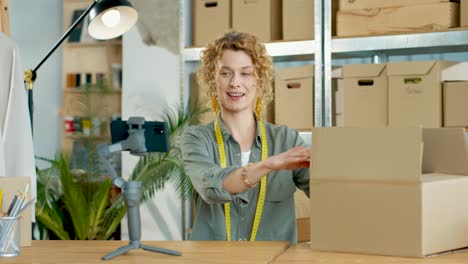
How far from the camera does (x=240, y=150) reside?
2549 mm

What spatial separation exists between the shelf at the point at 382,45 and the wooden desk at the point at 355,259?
227 centimetres

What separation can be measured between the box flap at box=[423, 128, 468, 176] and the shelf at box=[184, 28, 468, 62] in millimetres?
2043

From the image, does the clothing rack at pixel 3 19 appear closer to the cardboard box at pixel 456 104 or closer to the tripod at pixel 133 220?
the tripod at pixel 133 220

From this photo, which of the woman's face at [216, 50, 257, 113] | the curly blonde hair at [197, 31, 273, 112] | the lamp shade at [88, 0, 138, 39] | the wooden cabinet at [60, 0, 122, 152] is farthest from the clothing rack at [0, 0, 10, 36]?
the wooden cabinet at [60, 0, 122, 152]

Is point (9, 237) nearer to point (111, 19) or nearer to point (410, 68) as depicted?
point (111, 19)

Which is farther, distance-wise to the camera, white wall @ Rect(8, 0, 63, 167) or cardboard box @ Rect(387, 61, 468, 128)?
white wall @ Rect(8, 0, 63, 167)

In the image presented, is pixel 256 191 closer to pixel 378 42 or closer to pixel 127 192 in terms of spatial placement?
pixel 127 192

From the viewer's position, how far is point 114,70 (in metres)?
6.29

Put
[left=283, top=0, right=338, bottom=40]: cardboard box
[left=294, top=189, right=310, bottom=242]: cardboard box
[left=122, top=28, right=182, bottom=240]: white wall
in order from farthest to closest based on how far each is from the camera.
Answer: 1. [left=122, top=28, right=182, bottom=240]: white wall
2. [left=283, top=0, right=338, bottom=40]: cardboard box
3. [left=294, top=189, right=310, bottom=242]: cardboard box

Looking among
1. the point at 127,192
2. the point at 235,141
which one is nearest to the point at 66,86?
the point at 235,141

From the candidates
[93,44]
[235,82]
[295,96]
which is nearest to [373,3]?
[295,96]

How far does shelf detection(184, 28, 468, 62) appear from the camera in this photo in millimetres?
3986

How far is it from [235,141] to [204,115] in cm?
213

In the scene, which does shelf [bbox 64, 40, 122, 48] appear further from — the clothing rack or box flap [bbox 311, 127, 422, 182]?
box flap [bbox 311, 127, 422, 182]
